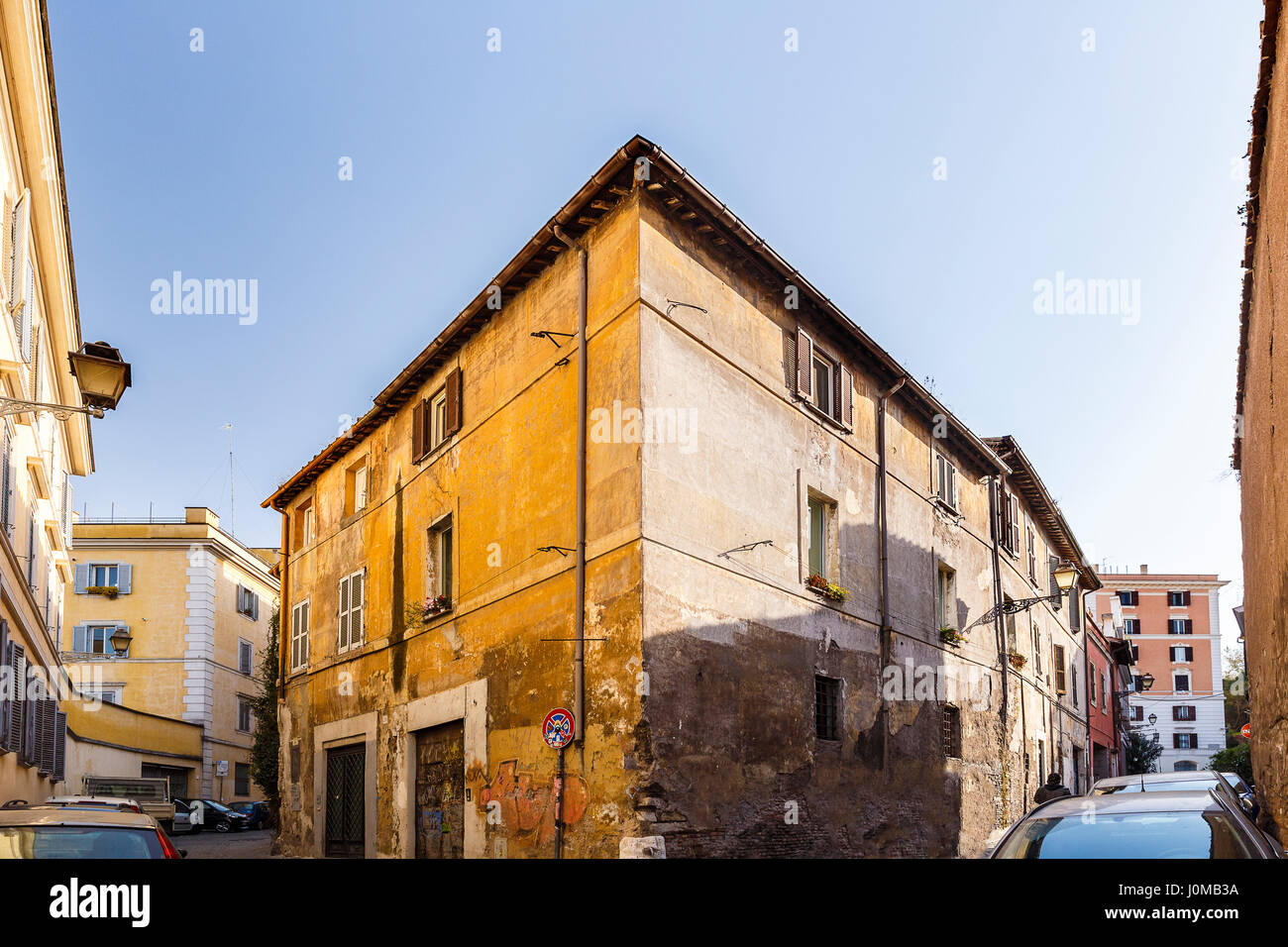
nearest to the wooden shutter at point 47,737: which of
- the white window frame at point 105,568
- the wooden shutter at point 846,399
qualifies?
the wooden shutter at point 846,399

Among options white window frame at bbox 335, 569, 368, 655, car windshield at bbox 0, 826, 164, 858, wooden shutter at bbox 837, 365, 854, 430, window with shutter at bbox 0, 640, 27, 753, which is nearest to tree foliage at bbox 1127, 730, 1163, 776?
wooden shutter at bbox 837, 365, 854, 430

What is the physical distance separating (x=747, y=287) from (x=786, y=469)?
8.89 ft

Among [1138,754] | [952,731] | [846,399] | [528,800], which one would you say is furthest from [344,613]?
[1138,754]

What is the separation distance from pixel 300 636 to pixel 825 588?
13393 millimetres

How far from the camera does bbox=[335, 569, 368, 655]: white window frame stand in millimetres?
21484

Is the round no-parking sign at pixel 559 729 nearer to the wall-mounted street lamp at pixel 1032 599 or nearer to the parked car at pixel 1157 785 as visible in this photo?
the parked car at pixel 1157 785

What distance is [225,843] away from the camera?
30203 millimetres

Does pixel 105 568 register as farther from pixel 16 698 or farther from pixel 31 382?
pixel 31 382

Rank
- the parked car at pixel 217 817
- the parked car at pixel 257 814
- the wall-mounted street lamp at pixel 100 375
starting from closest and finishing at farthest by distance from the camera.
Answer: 1. the wall-mounted street lamp at pixel 100 375
2. the parked car at pixel 217 817
3. the parked car at pixel 257 814

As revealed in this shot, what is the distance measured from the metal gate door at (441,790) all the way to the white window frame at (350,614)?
3.79 m

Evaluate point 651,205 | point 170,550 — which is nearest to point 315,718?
point 651,205

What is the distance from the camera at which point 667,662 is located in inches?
525

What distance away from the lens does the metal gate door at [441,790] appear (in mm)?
16594
